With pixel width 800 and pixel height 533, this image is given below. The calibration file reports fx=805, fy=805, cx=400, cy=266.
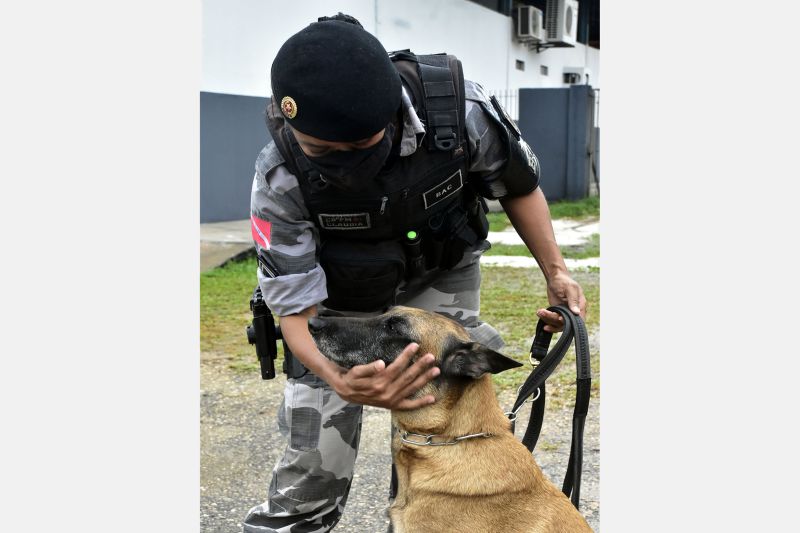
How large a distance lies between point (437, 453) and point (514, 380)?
287cm

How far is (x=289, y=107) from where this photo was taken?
2297mm

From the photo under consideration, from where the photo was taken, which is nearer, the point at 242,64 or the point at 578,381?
Result: the point at 578,381

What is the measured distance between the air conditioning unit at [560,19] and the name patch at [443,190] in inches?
652

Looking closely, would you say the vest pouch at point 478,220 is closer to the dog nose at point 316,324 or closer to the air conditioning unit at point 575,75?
the dog nose at point 316,324

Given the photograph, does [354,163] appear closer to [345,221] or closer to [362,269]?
[345,221]

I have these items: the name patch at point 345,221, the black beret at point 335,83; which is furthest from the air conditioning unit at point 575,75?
the black beret at point 335,83

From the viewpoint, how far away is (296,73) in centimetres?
225

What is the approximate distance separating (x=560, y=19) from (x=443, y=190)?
16.9m

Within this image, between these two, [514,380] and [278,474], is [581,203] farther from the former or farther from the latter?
[278,474]

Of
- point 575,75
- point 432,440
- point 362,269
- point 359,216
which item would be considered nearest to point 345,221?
point 359,216

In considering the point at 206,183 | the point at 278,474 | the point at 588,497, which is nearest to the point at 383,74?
the point at 278,474

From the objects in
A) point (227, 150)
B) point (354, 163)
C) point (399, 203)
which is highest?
point (227, 150)

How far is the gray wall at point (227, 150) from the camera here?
10.0 meters

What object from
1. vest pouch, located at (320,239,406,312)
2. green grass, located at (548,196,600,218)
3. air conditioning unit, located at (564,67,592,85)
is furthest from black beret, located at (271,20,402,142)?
air conditioning unit, located at (564,67,592,85)
